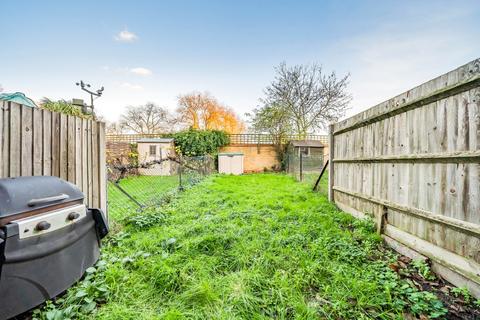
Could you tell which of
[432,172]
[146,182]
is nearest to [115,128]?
[146,182]

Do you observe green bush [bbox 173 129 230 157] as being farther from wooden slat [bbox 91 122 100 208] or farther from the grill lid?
the grill lid

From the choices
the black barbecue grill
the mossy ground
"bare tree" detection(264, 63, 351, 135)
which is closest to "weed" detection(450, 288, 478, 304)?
the mossy ground

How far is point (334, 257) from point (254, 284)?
1.00 m

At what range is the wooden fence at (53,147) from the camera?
1.66 meters

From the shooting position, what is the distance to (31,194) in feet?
4.25

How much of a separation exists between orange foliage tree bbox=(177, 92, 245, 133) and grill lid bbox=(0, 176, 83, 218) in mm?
21630

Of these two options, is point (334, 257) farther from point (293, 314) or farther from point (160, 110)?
point (160, 110)

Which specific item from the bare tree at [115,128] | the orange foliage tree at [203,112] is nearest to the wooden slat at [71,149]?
the bare tree at [115,128]

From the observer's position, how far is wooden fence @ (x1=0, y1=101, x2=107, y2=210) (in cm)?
166

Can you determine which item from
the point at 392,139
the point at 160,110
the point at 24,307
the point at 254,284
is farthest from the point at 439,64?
the point at 160,110

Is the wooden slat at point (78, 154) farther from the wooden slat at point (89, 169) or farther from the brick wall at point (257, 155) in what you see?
the brick wall at point (257, 155)

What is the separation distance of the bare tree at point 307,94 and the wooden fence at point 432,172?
13.6 m

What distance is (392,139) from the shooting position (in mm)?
2568

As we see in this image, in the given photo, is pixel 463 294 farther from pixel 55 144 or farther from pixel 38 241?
pixel 55 144
